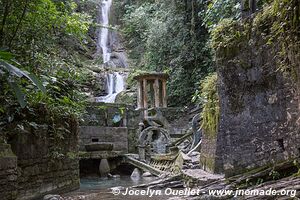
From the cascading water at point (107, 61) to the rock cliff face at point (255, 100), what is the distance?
52.3ft

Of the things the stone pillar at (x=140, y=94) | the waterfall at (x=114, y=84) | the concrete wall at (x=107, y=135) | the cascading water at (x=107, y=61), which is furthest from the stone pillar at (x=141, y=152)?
the waterfall at (x=114, y=84)

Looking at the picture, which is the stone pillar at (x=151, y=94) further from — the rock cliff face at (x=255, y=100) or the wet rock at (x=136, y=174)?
the rock cliff face at (x=255, y=100)

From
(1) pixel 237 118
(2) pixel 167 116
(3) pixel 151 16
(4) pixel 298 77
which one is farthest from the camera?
(3) pixel 151 16

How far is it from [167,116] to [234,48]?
15.2 meters

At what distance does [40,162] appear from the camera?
6883mm

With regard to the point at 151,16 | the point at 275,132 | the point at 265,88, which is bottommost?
the point at 275,132

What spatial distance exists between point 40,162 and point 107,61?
23.8m

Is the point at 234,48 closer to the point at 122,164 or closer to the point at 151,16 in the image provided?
the point at 122,164

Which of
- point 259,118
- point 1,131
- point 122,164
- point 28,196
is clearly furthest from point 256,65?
point 122,164

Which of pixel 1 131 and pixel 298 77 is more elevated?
pixel 298 77

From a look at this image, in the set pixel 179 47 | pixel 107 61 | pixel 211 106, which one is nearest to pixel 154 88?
pixel 179 47

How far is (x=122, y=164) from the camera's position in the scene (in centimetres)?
1495

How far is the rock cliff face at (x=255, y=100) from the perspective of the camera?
15.3 feet

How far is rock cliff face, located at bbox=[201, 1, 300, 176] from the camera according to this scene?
4672 millimetres
